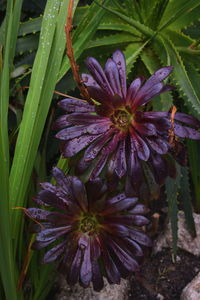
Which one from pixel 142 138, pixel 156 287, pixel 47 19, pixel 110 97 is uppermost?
pixel 47 19

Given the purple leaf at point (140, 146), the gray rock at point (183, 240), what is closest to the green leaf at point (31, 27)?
the purple leaf at point (140, 146)

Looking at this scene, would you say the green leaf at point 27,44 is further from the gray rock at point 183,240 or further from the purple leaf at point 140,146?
the gray rock at point 183,240

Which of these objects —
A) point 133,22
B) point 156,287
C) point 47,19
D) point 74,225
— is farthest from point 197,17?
point 156,287

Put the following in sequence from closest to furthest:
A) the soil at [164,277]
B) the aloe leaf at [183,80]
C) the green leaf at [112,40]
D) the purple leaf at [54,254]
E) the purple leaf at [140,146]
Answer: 1. the purple leaf at [140,146]
2. the purple leaf at [54,254]
3. the aloe leaf at [183,80]
4. the green leaf at [112,40]
5. the soil at [164,277]

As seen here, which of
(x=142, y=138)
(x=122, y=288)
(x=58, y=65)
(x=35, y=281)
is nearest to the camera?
(x=142, y=138)

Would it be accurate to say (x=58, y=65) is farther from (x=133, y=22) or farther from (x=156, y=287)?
(x=156, y=287)

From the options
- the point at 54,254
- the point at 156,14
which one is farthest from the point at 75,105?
the point at 156,14
